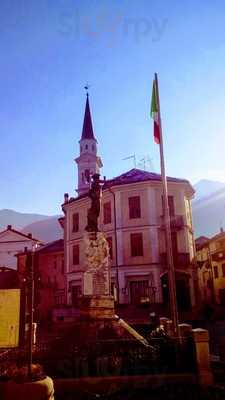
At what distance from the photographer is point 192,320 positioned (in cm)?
2380

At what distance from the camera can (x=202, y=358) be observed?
8.69 m

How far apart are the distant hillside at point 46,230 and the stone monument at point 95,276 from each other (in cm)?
11973

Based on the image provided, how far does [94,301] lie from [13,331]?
4890 mm

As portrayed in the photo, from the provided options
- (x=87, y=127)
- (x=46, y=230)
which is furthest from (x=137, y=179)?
(x=46, y=230)

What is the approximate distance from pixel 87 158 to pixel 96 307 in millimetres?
46822

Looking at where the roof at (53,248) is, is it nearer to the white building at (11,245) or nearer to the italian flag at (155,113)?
the white building at (11,245)

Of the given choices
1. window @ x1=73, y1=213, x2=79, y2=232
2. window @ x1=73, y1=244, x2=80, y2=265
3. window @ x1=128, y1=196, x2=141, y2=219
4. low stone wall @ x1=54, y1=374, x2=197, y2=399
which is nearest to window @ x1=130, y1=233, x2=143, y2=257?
window @ x1=128, y1=196, x2=141, y2=219

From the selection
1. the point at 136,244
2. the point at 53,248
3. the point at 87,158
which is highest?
the point at 87,158

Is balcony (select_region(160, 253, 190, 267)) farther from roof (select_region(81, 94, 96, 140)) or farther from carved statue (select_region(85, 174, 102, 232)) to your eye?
roof (select_region(81, 94, 96, 140))

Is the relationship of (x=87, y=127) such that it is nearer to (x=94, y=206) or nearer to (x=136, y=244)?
(x=136, y=244)

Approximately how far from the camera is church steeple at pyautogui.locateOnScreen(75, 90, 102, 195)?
5697 cm

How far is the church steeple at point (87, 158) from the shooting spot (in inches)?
2243

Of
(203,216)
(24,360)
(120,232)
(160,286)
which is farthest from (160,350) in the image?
(203,216)

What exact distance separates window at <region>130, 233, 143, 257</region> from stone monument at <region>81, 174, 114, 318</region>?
55.7 ft
